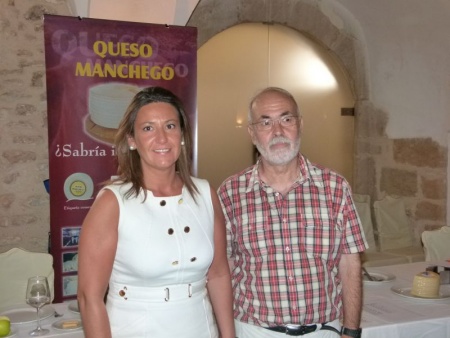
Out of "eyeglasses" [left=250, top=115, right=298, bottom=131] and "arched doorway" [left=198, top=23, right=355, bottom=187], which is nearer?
"eyeglasses" [left=250, top=115, right=298, bottom=131]

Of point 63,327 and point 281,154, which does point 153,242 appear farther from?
point 63,327

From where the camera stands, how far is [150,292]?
1.69m

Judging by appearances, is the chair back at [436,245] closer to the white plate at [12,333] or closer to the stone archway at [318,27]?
the stone archway at [318,27]

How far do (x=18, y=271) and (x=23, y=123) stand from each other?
140 cm

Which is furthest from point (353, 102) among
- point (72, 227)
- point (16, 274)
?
point (16, 274)

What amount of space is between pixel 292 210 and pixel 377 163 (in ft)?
13.1

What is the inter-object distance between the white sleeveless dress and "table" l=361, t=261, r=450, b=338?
37.3 inches

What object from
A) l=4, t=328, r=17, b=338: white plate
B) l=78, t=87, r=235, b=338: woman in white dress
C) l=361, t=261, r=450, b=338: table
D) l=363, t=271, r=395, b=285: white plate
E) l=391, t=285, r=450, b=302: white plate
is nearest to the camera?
l=78, t=87, r=235, b=338: woman in white dress

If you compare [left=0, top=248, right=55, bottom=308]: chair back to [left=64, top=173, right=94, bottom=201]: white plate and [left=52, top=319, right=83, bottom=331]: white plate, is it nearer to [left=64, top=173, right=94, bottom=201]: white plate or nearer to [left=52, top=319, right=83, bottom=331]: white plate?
[left=64, top=173, right=94, bottom=201]: white plate

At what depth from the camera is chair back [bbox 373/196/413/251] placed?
5.14 m

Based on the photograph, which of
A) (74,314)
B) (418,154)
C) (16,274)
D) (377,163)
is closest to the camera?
(74,314)

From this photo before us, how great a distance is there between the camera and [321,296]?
1.98 m

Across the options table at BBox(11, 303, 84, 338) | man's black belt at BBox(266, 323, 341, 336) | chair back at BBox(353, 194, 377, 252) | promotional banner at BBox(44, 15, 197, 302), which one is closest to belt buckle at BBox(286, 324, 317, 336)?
man's black belt at BBox(266, 323, 341, 336)

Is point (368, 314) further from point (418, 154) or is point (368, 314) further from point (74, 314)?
point (418, 154)
